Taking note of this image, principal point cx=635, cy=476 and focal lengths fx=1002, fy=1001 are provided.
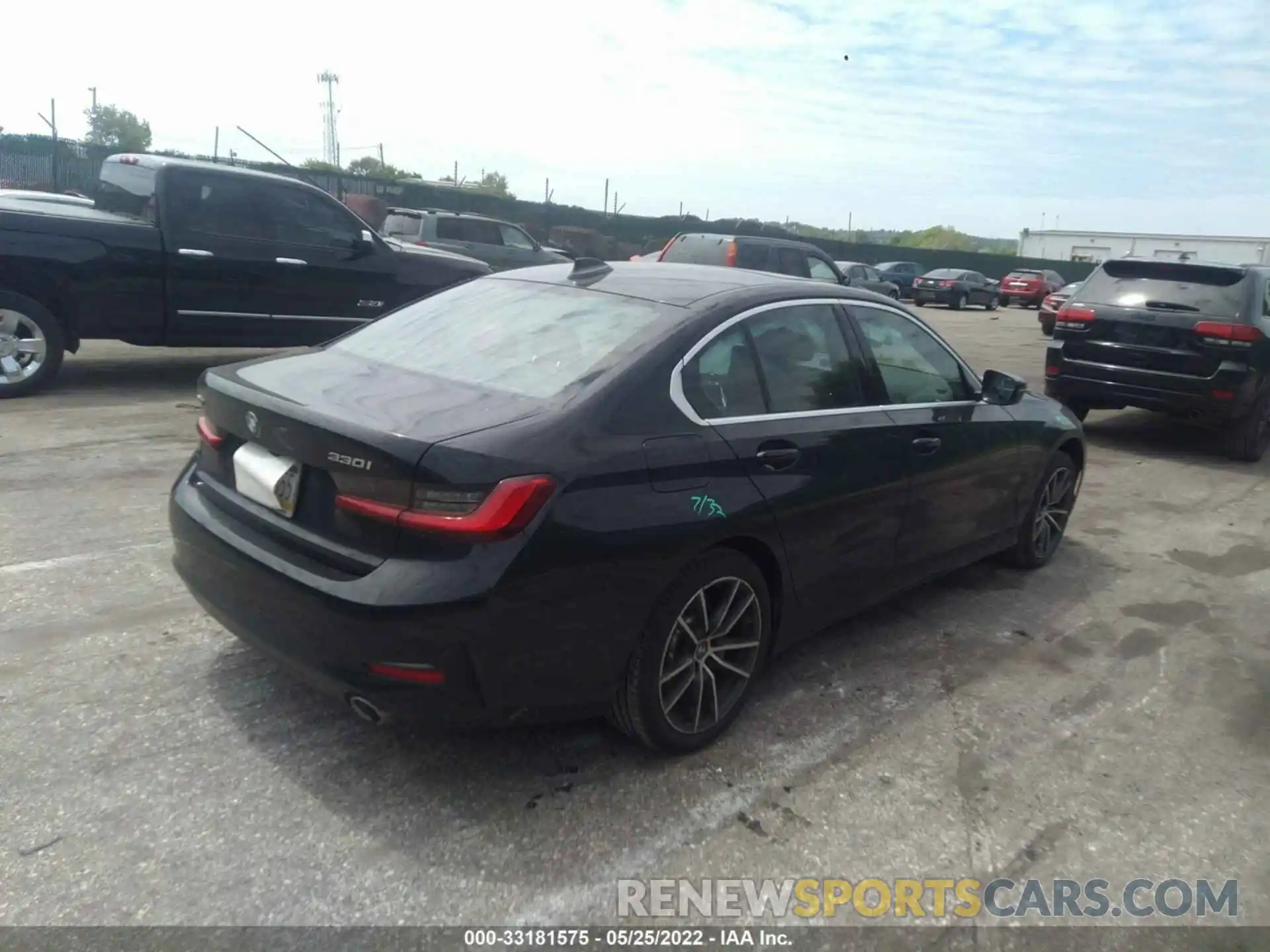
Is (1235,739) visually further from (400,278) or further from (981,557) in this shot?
(400,278)

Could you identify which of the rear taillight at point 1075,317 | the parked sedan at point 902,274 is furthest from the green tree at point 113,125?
the rear taillight at point 1075,317

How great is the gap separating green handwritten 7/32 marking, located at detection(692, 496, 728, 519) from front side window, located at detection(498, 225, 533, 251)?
52.8 feet

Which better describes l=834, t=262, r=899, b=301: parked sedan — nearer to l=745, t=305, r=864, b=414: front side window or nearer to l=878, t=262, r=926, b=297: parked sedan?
l=878, t=262, r=926, b=297: parked sedan

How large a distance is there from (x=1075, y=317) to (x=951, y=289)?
2473cm

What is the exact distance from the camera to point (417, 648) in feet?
8.96

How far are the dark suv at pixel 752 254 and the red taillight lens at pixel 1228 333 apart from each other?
7492 mm

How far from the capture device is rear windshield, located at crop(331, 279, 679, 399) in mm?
3309

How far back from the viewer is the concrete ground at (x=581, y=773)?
2693 mm

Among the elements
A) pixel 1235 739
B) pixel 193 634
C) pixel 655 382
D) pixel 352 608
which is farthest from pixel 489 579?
pixel 1235 739

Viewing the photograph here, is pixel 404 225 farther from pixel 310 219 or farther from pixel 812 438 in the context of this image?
pixel 812 438

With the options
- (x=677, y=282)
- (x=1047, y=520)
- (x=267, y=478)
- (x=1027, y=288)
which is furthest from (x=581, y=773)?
(x=1027, y=288)

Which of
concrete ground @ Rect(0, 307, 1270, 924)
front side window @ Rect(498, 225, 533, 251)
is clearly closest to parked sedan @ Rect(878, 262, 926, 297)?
front side window @ Rect(498, 225, 533, 251)

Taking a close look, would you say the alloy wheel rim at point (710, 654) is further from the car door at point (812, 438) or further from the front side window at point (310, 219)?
the front side window at point (310, 219)

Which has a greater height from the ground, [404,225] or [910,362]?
[404,225]
